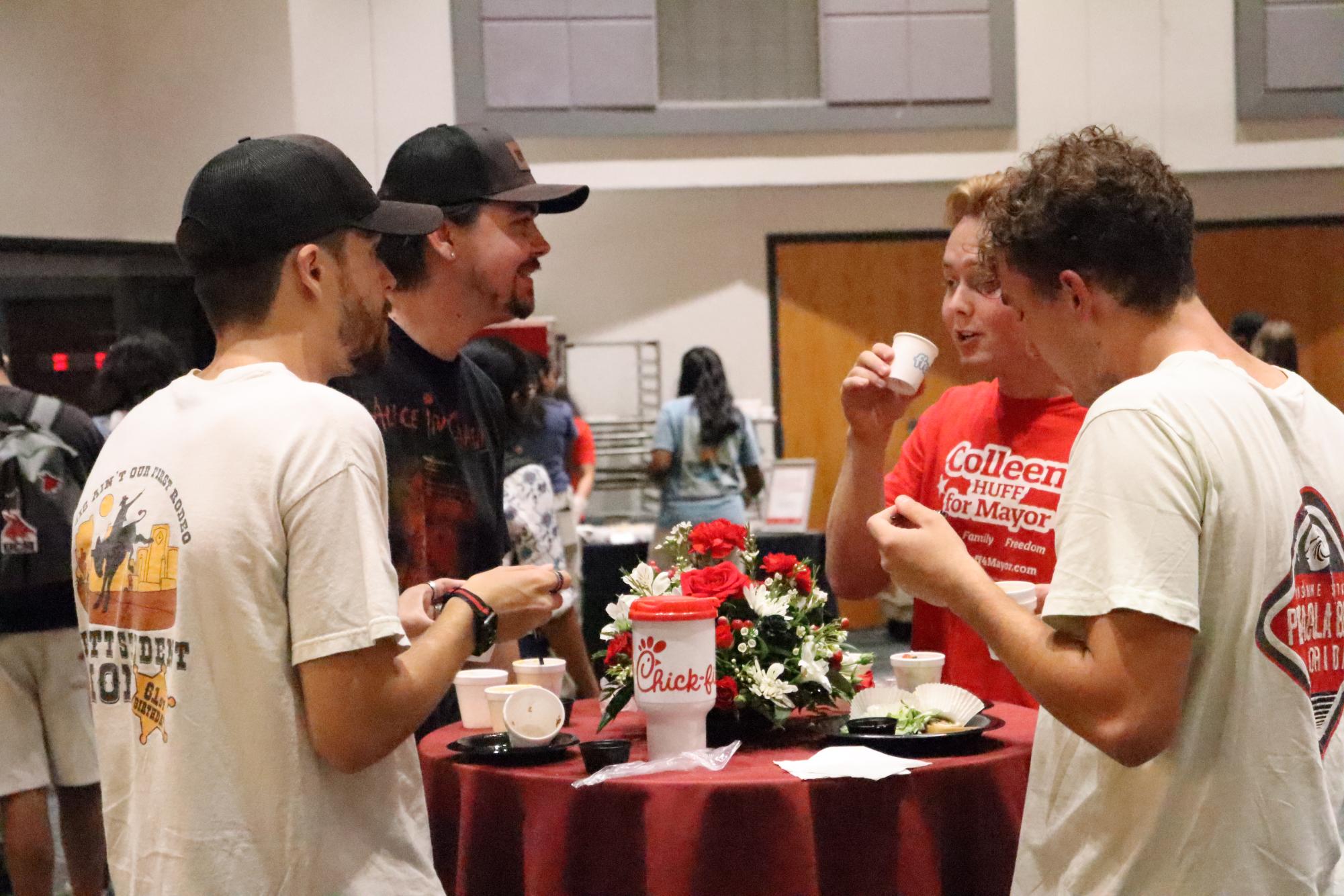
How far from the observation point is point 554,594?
2.05 m

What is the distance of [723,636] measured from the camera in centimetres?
211

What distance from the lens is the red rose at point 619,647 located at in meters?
2.17

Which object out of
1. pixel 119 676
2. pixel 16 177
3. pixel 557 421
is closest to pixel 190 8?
pixel 16 177

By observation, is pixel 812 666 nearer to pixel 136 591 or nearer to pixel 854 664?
pixel 854 664

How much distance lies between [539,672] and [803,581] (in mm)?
465

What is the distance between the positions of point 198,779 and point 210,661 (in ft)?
0.42

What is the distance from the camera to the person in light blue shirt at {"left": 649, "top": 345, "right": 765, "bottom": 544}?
265 inches

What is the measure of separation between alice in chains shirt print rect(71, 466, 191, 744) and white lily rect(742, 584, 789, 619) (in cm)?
95

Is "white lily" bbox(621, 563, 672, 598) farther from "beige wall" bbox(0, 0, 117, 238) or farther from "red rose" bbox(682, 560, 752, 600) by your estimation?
"beige wall" bbox(0, 0, 117, 238)

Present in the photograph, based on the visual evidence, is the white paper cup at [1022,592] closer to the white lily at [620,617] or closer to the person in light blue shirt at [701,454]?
the white lily at [620,617]

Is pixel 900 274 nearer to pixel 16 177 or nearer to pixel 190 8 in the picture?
pixel 190 8

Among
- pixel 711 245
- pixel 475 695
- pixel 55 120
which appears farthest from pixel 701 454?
pixel 475 695

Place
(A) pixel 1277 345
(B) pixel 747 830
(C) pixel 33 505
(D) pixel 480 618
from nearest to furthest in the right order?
1. (D) pixel 480 618
2. (B) pixel 747 830
3. (C) pixel 33 505
4. (A) pixel 1277 345

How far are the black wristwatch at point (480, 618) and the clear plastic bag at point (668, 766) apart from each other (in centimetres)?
34
